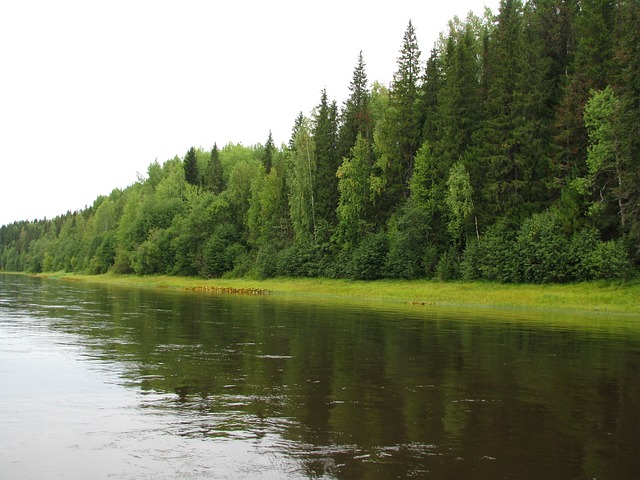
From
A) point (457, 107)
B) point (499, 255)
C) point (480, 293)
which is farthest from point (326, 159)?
point (480, 293)

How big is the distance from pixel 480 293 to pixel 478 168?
55.1 feet

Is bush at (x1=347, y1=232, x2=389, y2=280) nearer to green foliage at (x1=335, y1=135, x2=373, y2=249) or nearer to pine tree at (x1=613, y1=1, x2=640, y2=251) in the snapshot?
green foliage at (x1=335, y1=135, x2=373, y2=249)

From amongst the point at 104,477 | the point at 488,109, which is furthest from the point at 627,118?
the point at 104,477

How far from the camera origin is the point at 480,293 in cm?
5119

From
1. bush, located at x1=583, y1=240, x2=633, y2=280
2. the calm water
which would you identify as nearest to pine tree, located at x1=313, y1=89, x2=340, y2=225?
bush, located at x1=583, y1=240, x2=633, y2=280

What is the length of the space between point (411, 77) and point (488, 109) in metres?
15.7

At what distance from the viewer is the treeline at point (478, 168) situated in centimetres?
4878

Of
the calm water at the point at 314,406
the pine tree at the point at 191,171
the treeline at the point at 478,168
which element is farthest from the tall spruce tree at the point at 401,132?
the pine tree at the point at 191,171

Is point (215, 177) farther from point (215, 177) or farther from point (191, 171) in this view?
point (191, 171)

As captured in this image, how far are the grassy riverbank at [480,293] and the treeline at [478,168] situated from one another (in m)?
1.74

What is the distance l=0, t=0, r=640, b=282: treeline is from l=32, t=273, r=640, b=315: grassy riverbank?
5.70 feet

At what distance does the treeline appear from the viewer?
4878cm

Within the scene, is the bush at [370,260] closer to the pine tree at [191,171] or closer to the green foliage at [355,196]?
the green foliage at [355,196]

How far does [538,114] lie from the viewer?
195ft
